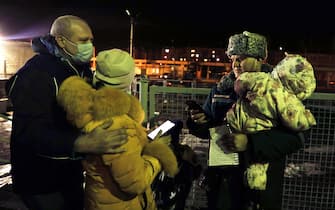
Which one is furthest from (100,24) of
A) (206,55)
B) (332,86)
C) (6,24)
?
(332,86)

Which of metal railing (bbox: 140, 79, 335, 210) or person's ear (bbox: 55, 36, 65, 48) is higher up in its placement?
person's ear (bbox: 55, 36, 65, 48)

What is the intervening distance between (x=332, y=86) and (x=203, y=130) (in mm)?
26471

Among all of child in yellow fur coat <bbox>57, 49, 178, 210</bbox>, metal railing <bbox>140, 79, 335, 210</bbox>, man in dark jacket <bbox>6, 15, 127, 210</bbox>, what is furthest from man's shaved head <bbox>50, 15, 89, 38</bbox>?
metal railing <bbox>140, 79, 335, 210</bbox>

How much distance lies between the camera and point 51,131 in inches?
82.7

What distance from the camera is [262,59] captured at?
278 cm

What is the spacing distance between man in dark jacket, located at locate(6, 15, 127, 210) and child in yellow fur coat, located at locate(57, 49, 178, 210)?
7cm

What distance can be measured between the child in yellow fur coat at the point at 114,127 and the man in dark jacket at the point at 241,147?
45 centimetres

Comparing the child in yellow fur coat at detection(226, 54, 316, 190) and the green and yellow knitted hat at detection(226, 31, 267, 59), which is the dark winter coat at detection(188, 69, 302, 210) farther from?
the green and yellow knitted hat at detection(226, 31, 267, 59)

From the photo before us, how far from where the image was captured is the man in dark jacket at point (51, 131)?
6.62 feet

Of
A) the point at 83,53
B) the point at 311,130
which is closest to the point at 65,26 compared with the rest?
the point at 83,53

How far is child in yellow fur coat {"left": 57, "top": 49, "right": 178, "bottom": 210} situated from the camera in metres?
1.95

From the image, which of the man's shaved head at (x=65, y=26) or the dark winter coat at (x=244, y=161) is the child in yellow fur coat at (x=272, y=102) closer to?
the dark winter coat at (x=244, y=161)

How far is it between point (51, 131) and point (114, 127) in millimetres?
415

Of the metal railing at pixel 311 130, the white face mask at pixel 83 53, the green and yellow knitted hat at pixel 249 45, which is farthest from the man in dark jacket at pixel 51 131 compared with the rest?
the metal railing at pixel 311 130
